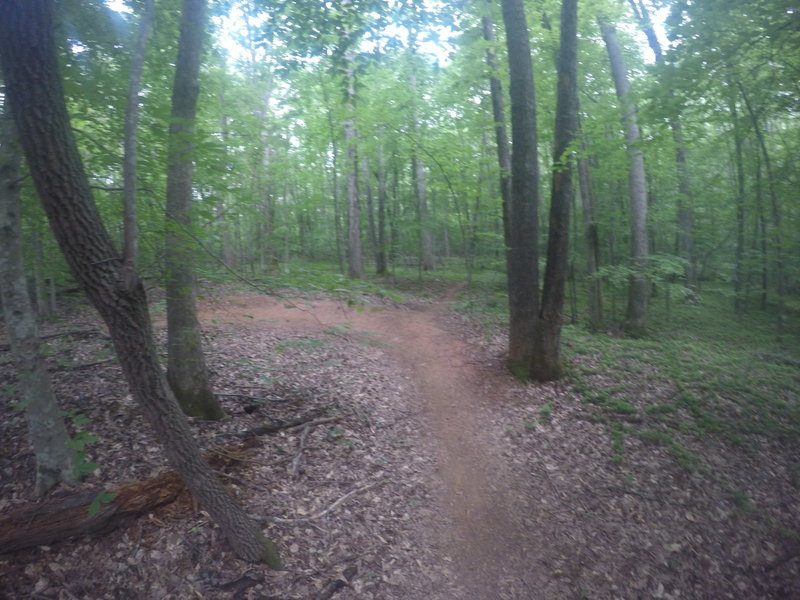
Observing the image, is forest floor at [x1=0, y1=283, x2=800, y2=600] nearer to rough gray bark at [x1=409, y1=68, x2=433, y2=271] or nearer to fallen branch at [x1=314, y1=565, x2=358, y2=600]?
fallen branch at [x1=314, y1=565, x2=358, y2=600]

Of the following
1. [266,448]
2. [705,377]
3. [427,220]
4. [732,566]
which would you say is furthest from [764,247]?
[266,448]

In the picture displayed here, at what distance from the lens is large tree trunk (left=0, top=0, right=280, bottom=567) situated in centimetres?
257

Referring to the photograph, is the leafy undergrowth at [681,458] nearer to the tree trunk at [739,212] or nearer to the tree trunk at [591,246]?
the tree trunk at [591,246]

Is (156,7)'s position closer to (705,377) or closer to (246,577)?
(246,577)

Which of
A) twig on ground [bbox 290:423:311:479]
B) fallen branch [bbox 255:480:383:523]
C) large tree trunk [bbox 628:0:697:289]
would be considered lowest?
fallen branch [bbox 255:480:383:523]

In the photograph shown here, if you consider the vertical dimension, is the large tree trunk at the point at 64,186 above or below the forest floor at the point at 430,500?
above

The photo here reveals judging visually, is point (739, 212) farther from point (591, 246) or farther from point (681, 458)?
point (681, 458)

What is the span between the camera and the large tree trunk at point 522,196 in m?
7.69

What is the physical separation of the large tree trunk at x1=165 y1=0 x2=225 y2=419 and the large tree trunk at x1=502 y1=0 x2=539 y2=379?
17.1 ft

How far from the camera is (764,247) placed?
14.3 metres

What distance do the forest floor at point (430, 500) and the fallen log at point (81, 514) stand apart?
0.10 meters


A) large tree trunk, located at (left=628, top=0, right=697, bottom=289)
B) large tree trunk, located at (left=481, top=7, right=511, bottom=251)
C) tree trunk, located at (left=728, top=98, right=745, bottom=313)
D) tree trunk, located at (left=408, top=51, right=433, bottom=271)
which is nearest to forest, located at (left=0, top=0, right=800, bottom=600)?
large tree trunk, located at (left=481, top=7, right=511, bottom=251)

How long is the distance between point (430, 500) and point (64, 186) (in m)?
4.74

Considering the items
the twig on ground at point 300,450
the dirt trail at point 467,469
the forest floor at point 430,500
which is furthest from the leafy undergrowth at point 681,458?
the twig on ground at point 300,450
